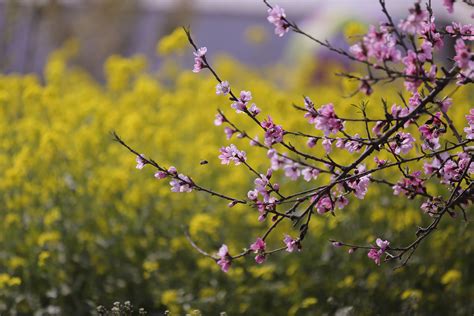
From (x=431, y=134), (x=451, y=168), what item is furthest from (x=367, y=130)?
(x=451, y=168)

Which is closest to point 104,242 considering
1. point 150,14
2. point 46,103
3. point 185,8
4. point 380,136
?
point 46,103

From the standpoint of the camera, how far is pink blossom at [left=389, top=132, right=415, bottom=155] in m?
2.71

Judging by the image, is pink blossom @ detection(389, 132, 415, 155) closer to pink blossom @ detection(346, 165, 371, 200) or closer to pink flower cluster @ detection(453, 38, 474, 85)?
pink blossom @ detection(346, 165, 371, 200)

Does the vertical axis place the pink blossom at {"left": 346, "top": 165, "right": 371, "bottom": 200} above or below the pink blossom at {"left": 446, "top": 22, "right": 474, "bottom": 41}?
below

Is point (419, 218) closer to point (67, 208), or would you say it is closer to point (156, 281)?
point (156, 281)

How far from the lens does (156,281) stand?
443 cm

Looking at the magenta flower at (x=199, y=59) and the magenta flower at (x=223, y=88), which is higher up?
the magenta flower at (x=199, y=59)

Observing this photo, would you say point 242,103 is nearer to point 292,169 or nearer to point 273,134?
point 273,134

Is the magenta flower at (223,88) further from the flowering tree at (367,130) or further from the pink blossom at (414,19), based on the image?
the pink blossom at (414,19)

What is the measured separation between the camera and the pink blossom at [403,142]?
2.71 metres

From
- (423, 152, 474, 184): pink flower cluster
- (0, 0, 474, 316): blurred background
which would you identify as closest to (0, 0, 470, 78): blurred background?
(0, 0, 474, 316): blurred background

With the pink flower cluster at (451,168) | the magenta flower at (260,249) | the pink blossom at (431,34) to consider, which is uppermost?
the pink blossom at (431,34)

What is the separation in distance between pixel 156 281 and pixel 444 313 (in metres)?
1.38

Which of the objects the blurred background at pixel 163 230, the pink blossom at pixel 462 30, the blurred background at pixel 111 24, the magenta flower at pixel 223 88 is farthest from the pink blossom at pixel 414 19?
the blurred background at pixel 111 24
